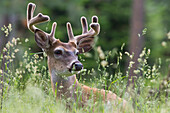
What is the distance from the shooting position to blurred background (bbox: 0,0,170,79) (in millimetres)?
15656

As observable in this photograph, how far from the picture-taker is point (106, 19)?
20.9 m

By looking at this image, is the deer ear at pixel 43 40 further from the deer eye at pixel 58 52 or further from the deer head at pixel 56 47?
the deer eye at pixel 58 52

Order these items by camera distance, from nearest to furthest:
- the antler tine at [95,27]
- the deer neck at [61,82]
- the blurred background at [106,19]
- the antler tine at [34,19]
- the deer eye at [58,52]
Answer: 1. the deer neck at [61,82]
2. the antler tine at [34,19]
3. the antler tine at [95,27]
4. the deer eye at [58,52]
5. the blurred background at [106,19]

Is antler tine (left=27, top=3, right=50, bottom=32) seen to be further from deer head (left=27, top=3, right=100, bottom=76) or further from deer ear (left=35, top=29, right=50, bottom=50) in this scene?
deer ear (left=35, top=29, right=50, bottom=50)

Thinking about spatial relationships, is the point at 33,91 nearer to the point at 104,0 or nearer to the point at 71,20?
the point at 71,20

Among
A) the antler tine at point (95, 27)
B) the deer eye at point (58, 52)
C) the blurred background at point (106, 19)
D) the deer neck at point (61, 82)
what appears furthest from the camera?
the blurred background at point (106, 19)

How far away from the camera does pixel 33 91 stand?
4.32m

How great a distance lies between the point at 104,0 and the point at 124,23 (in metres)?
1.65

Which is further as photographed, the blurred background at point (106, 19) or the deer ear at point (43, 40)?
the blurred background at point (106, 19)

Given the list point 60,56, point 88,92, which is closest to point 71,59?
point 60,56

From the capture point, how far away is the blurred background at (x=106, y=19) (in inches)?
616

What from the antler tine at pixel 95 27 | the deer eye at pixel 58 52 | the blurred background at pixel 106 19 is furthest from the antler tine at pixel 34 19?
the blurred background at pixel 106 19

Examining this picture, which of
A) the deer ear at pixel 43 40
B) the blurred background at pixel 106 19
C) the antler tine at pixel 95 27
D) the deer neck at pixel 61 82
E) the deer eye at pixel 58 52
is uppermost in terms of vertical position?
the blurred background at pixel 106 19

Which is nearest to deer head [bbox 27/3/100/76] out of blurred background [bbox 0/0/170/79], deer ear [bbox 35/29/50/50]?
deer ear [bbox 35/29/50/50]
